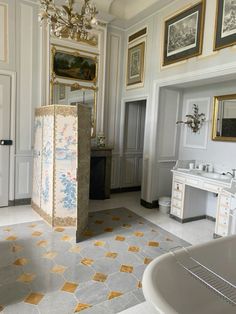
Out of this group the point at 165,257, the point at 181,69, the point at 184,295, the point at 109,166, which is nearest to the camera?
the point at 184,295

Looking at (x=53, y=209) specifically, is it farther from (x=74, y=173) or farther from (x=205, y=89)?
(x=205, y=89)

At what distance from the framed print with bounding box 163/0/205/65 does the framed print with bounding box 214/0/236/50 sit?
283mm

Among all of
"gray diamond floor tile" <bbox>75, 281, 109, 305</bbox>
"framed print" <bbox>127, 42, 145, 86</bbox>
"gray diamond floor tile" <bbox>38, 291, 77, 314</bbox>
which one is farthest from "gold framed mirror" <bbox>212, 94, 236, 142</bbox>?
"gray diamond floor tile" <bbox>38, 291, 77, 314</bbox>

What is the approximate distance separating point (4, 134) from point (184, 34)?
3485 mm

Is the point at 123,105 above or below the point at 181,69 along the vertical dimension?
below

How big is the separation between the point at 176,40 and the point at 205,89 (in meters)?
0.97

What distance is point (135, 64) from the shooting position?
17.0ft

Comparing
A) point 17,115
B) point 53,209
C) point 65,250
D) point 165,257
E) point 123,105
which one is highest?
point 123,105

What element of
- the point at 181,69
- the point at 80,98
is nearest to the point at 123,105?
the point at 80,98

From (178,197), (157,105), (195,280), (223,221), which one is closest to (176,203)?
(178,197)

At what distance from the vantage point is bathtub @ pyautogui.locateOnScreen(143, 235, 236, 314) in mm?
1473

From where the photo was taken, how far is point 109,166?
5.35 metres

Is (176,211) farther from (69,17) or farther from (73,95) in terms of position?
(69,17)

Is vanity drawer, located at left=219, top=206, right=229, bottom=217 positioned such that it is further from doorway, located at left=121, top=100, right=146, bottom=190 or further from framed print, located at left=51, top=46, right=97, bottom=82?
framed print, located at left=51, top=46, right=97, bottom=82
